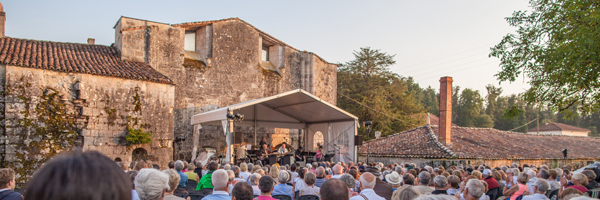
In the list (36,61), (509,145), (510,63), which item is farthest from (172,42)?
(509,145)

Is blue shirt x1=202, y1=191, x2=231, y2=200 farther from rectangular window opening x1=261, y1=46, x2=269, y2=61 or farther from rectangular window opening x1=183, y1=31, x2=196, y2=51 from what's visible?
rectangular window opening x1=261, y1=46, x2=269, y2=61

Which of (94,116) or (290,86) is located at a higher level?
(290,86)

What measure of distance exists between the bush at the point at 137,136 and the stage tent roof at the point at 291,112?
190 centimetres

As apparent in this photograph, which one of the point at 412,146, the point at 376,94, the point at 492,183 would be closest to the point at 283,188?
the point at 492,183

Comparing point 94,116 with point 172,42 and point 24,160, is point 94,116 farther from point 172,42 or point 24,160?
point 172,42

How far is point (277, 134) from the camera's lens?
20078 mm

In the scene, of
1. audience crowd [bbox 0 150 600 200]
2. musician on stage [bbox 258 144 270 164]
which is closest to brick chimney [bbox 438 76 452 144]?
musician on stage [bbox 258 144 270 164]

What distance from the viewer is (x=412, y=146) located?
1975cm

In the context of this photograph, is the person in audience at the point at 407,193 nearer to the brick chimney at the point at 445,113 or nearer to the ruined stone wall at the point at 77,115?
the ruined stone wall at the point at 77,115

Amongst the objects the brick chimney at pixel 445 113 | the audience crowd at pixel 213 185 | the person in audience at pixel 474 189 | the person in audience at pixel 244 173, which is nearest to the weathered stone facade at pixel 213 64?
the brick chimney at pixel 445 113

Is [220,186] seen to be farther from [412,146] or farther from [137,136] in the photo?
[412,146]

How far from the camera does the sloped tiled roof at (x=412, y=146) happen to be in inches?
714

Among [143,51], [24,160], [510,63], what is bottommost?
[24,160]

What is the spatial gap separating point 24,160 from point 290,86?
12272 mm
